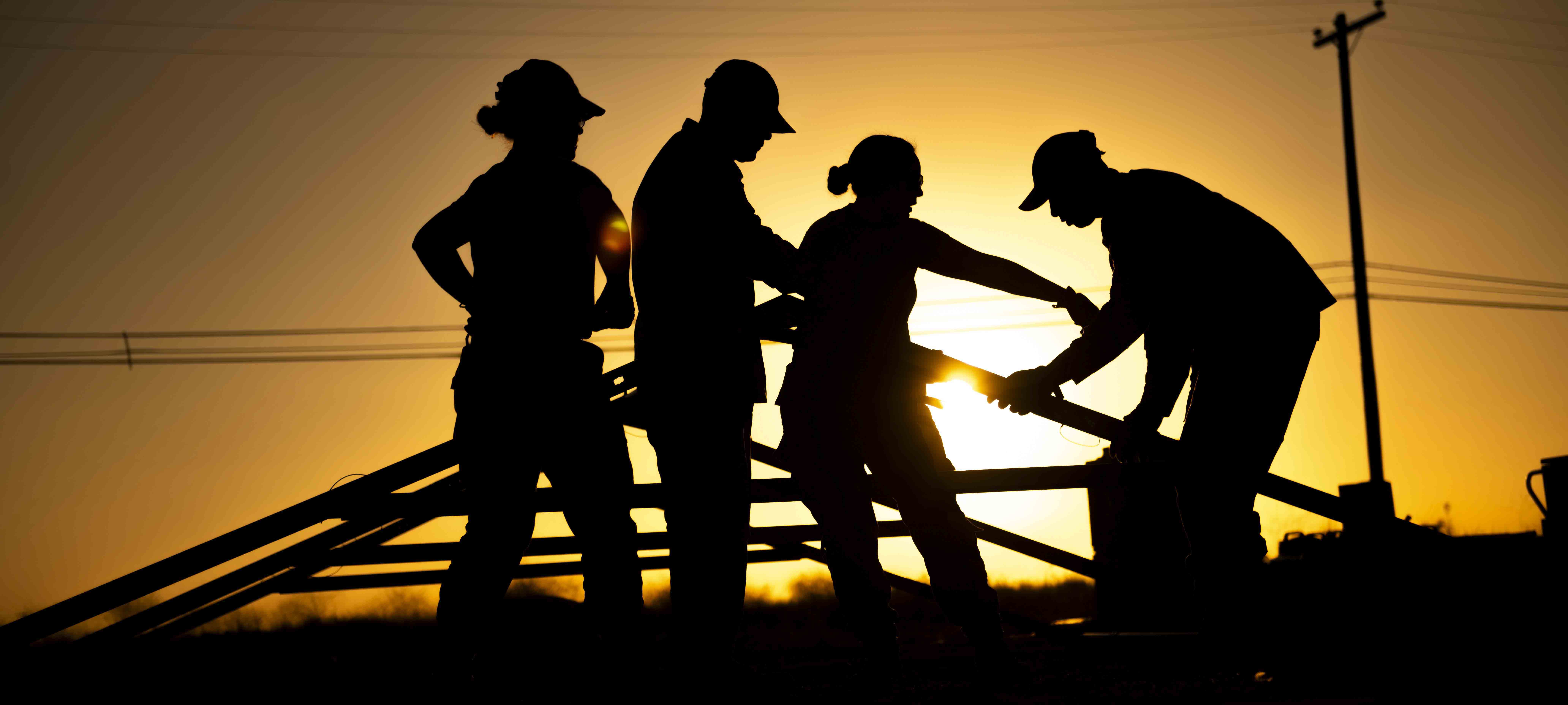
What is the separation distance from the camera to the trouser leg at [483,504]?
3.19 metres

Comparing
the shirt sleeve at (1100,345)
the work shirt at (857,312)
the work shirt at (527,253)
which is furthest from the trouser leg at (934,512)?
the work shirt at (527,253)

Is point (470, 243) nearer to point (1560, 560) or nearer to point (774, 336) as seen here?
point (774, 336)

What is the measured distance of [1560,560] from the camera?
372 cm

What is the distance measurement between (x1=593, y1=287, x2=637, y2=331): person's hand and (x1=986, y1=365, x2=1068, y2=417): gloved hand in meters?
1.58

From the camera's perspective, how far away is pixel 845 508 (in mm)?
4004

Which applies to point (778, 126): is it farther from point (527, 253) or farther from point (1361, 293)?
point (1361, 293)

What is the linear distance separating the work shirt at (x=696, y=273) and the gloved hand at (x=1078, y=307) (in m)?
1.68

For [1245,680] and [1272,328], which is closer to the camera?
[1272,328]

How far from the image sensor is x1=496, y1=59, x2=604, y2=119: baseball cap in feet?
10.8

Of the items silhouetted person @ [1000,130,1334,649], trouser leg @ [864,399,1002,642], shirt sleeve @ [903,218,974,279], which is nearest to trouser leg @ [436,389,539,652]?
trouser leg @ [864,399,1002,642]

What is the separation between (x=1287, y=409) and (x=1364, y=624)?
923 millimetres

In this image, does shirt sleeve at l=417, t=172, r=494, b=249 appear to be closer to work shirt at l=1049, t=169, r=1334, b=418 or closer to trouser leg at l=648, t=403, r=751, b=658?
trouser leg at l=648, t=403, r=751, b=658

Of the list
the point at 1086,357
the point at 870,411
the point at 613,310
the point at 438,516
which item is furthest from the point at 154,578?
the point at 1086,357

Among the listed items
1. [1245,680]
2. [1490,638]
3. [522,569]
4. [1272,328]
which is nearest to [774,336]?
[1272,328]
